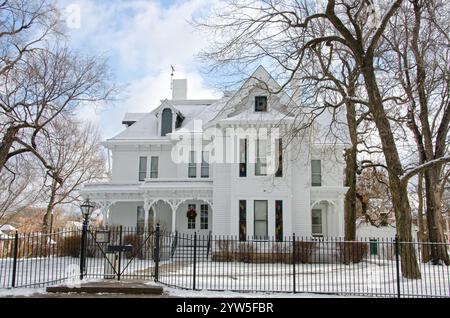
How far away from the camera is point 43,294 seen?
12.2 metres

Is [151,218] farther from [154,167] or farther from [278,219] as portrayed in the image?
→ [278,219]

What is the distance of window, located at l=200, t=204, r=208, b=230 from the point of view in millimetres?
28969

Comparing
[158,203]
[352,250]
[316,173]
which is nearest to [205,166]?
[158,203]

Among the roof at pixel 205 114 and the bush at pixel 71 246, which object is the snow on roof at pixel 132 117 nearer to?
the roof at pixel 205 114

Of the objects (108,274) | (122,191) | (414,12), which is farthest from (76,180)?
(414,12)

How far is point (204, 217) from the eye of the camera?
2916 centimetres

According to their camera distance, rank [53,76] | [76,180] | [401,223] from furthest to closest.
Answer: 1. [76,180]
2. [53,76]
3. [401,223]

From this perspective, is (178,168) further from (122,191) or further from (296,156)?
(296,156)

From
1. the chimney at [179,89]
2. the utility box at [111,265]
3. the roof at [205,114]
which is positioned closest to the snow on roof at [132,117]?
the roof at [205,114]

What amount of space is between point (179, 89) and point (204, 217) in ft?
44.1

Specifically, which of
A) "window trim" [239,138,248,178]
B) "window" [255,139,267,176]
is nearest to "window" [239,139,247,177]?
"window trim" [239,138,248,178]
